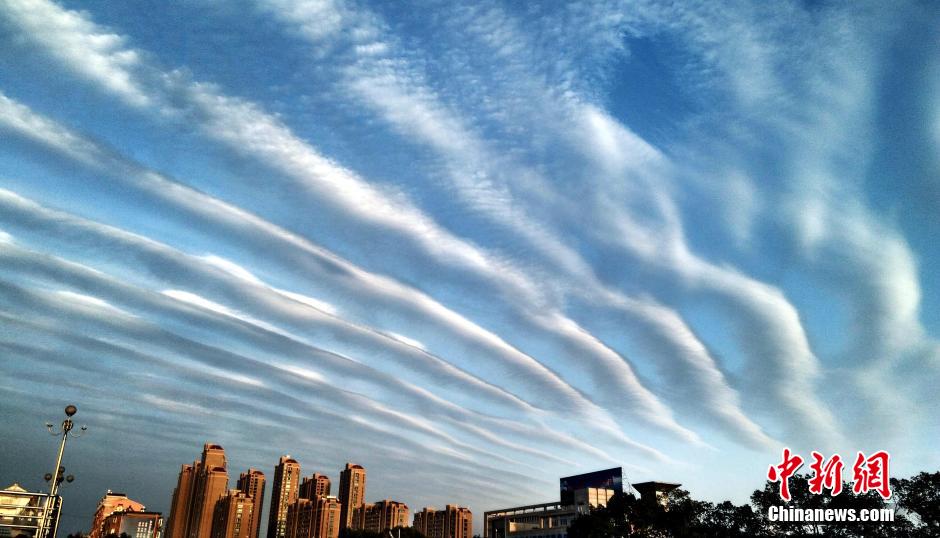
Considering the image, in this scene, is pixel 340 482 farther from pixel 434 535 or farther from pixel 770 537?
pixel 770 537

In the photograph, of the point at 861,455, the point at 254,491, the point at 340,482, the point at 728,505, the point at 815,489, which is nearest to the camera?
the point at 861,455

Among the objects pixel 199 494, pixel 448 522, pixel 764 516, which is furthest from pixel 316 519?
pixel 764 516

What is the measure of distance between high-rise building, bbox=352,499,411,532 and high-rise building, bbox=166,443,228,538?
38622 millimetres

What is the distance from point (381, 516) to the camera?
164 meters

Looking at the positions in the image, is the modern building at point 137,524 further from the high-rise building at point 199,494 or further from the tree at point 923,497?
the tree at point 923,497

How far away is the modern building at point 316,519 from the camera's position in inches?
5994

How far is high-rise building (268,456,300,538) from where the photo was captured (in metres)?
181

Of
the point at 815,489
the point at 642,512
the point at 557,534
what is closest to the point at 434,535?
the point at 557,534

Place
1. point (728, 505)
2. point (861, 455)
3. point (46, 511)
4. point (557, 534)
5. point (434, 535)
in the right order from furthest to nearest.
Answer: point (434, 535)
point (557, 534)
point (728, 505)
point (861, 455)
point (46, 511)

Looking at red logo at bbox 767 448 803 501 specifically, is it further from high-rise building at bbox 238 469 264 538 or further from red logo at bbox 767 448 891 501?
high-rise building at bbox 238 469 264 538

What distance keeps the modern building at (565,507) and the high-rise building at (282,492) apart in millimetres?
103354

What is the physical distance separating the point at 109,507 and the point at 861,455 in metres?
192

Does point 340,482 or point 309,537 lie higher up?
point 340,482

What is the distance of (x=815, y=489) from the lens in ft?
141
